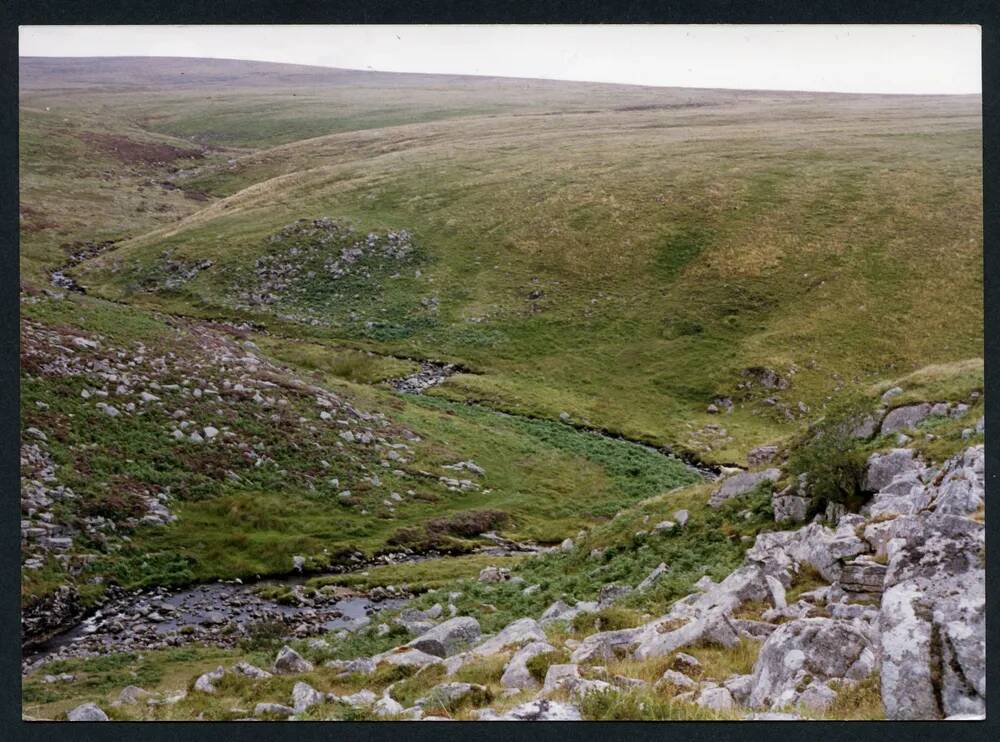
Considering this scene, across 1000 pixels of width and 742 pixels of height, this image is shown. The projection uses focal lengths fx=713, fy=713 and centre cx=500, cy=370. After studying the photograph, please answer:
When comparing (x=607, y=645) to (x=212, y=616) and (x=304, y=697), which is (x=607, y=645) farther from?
(x=212, y=616)

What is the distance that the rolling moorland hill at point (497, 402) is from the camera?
10.9 m

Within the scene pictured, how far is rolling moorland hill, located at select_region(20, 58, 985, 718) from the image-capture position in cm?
1090

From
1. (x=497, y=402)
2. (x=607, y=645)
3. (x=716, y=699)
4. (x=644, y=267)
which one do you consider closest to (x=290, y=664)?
(x=607, y=645)

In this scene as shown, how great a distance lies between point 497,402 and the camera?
33312 mm

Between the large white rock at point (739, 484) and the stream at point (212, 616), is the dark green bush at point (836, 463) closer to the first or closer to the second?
the large white rock at point (739, 484)

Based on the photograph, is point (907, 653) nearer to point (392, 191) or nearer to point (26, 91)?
point (26, 91)

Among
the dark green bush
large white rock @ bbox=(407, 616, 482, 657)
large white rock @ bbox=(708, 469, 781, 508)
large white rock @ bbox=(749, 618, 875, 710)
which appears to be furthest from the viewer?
large white rock @ bbox=(708, 469, 781, 508)

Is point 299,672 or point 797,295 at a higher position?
point 797,295

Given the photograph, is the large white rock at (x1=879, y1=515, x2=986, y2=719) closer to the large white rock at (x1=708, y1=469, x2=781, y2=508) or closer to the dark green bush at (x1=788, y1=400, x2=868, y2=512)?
the dark green bush at (x1=788, y1=400, x2=868, y2=512)

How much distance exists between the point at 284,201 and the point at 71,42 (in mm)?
41990

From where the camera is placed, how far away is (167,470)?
60.5ft

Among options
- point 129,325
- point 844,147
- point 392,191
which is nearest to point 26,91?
point 129,325

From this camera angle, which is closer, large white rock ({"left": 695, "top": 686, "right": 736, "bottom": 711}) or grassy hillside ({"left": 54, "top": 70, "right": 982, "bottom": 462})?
large white rock ({"left": 695, "top": 686, "right": 736, "bottom": 711})

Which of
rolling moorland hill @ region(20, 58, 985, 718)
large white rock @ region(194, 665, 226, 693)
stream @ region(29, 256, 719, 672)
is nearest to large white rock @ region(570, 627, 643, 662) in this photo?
rolling moorland hill @ region(20, 58, 985, 718)
